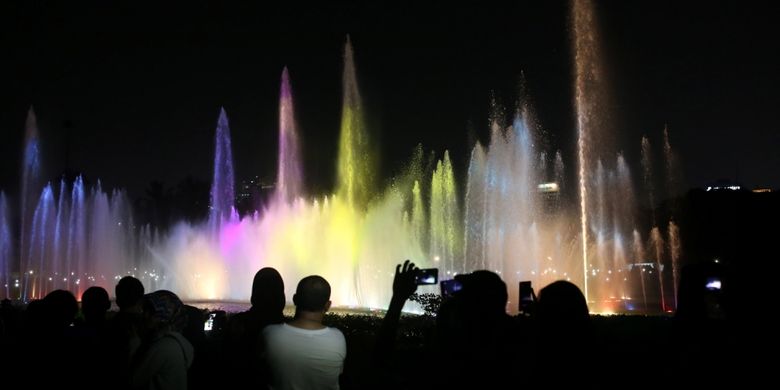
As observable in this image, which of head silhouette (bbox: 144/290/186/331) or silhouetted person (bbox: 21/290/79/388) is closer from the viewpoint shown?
head silhouette (bbox: 144/290/186/331)

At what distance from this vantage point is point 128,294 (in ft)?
16.9

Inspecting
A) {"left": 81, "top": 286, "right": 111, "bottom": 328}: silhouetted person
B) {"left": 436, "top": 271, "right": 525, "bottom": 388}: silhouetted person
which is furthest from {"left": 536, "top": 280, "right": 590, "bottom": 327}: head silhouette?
{"left": 81, "top": 286, "right": 111, "bottom": 328}: silhouetted person

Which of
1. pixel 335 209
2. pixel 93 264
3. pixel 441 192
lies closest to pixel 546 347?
pixel 335 209

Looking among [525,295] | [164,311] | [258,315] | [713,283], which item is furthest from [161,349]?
[525,295]

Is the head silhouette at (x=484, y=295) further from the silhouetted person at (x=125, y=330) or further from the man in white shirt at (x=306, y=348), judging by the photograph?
the silhouetted person at (x=125, y=330)

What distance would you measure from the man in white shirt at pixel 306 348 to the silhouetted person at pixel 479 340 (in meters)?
0.66

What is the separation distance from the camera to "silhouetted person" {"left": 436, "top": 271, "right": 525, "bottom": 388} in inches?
131

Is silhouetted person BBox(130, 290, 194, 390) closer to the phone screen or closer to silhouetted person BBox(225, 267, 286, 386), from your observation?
silhouetted person BBox(225, 267, 286, 386)

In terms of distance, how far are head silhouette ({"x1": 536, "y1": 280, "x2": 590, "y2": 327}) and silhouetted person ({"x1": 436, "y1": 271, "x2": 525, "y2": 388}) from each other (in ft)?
0.74

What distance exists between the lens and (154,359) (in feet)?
12.6

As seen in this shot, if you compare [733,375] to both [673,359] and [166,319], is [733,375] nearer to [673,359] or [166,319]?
[673,359]

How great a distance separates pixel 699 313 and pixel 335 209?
1238 inches

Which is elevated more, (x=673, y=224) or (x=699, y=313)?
(x=673, y=224)

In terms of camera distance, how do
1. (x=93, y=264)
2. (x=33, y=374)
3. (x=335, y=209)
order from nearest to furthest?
(x=33, y=374) < (x=335, y=209) < (x=93, y=264)
